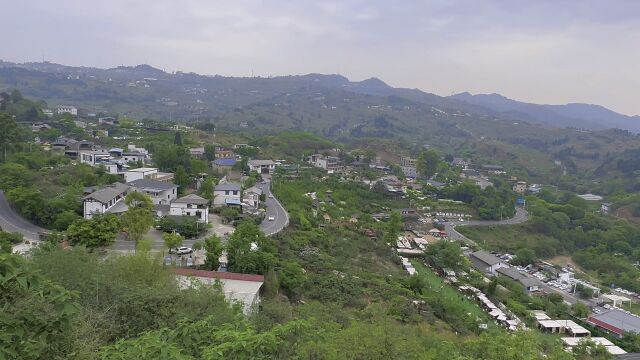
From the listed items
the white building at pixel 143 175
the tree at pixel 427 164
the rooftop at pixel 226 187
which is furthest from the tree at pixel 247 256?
the tree at pixel 427 164

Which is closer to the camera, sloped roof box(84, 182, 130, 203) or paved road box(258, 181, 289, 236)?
sloped roof box(84, 182, 130, 203)

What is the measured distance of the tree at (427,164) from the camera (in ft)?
195

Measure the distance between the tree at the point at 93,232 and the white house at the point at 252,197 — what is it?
1032cm

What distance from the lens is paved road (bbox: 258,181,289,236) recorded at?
956 inches

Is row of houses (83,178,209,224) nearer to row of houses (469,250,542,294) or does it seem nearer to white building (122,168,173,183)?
white building (122,168,173,183)

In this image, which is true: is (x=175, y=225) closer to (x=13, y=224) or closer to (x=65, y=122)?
(x=13, y=224)

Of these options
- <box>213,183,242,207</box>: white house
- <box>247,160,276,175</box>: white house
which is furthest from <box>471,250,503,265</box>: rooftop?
<box>247,160,276,175</box>: white house

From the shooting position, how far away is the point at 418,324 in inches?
656

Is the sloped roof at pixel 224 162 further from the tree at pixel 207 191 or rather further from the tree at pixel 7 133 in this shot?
the tree at pixel 7 133

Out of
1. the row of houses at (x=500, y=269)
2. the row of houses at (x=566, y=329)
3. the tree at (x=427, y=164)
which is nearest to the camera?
the row of houses at (x=566, y=329)

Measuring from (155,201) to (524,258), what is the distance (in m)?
27.1

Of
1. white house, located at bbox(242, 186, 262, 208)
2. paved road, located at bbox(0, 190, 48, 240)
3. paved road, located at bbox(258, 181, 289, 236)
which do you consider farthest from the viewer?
white house, located at bbox(242, 186, 262, 208)

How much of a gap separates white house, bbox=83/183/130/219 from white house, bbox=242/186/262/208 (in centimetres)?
736

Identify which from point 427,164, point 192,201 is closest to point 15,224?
point 192,201
